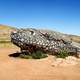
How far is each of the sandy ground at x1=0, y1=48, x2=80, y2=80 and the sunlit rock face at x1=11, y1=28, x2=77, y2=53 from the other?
84.2 inches

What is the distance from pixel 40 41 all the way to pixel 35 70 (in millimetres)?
5275

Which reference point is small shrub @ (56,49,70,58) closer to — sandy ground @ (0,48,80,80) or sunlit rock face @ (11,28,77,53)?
sunlit rock face @ (11,28,77,53)

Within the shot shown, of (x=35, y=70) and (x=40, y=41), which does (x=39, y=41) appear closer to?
(x=40, y=41)

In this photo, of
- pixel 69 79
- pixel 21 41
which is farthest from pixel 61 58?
pixel 69 79

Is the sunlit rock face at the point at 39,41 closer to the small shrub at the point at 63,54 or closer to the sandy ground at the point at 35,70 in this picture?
the small shrub at the point at 63,54

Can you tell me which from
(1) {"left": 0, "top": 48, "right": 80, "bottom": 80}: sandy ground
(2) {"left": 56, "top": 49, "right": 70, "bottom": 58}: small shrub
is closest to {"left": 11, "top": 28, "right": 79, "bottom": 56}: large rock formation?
(2) {"left": 56, "top": 49, "right": 70, "bottom": 58}: small shrub

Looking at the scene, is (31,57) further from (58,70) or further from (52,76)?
(52,76)

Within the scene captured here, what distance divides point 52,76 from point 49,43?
688 cm

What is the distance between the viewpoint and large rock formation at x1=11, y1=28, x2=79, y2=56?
1905 centimetres

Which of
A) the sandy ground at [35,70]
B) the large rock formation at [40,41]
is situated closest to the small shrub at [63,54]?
the large rock formation at [40,41]

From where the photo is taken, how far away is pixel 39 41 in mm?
19062

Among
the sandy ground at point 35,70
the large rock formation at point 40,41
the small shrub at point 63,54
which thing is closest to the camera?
the sandy ground at point 35,70

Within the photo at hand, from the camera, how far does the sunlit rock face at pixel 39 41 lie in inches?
750

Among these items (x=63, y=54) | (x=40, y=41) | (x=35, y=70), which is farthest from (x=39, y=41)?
(x=35, y=70)
